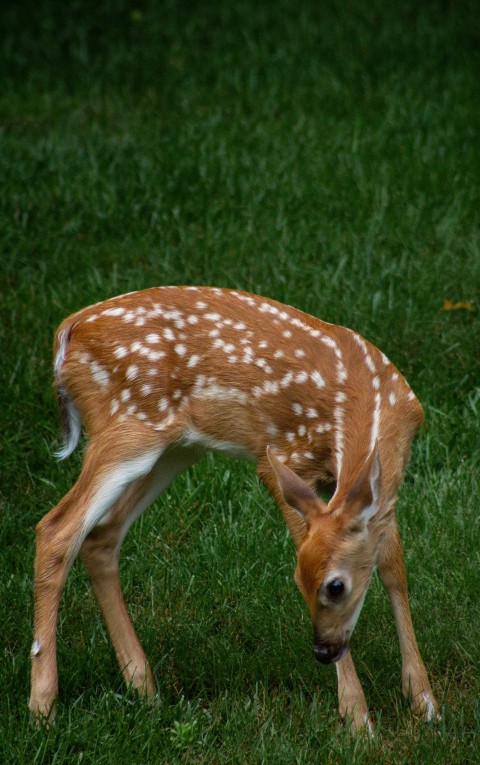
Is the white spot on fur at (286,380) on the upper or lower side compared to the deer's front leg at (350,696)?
upper

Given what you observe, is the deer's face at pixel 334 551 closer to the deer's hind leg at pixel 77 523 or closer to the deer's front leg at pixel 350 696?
the deer's front leg at pixel 350 696

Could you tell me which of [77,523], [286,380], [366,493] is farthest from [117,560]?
[366,493]

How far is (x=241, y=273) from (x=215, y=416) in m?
3.08

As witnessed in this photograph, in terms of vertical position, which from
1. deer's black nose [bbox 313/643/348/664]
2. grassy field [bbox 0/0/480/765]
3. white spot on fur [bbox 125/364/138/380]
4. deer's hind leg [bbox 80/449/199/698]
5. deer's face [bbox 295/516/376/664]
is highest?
white spot on fur [bbox 125/364/138/380]

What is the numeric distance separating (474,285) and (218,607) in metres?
3.10

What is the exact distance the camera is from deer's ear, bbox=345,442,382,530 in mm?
4238

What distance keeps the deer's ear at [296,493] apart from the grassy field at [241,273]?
32.2 inches

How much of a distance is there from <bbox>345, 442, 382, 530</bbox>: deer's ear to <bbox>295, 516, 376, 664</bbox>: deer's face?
6 centimetres

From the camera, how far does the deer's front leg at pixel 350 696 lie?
15.2 ft

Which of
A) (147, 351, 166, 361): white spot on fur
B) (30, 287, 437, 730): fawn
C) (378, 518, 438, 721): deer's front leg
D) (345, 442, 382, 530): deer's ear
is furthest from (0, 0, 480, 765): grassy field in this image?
(147, 351, 166, 361): white spot on fur

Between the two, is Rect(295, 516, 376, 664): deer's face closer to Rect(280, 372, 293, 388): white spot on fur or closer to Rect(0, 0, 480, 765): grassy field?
Rect(0, 0, 480, 765): grassy field

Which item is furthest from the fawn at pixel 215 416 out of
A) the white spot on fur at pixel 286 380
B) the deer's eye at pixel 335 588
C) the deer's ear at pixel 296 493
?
the deer's eye at pixel 335 588

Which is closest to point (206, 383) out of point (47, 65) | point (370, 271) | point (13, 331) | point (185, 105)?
point (13, 331)

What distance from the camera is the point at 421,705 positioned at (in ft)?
15.6
